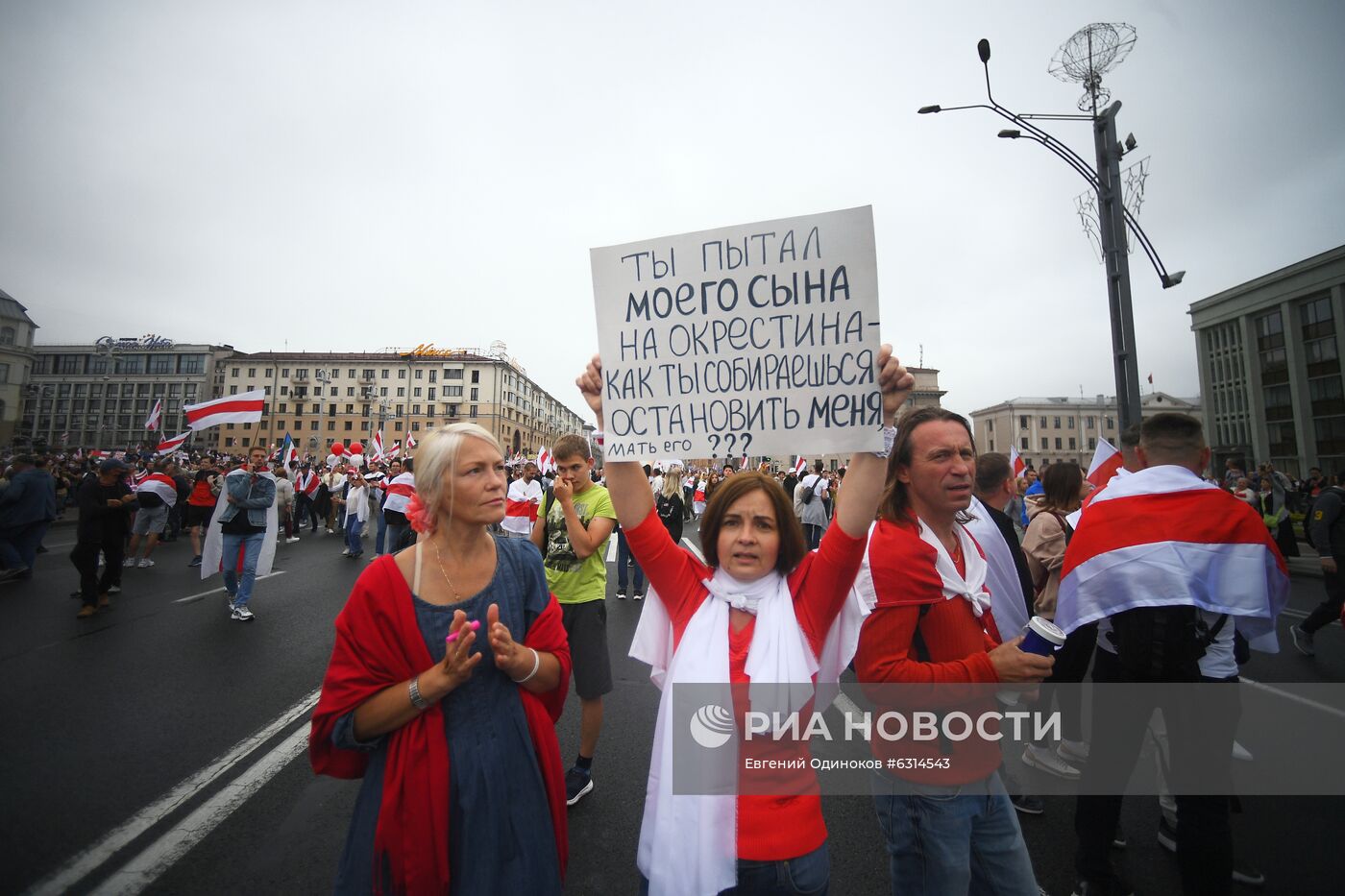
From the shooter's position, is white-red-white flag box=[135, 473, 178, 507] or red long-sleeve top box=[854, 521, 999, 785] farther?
white-red-white flag box=[135, 473, 178, 507]

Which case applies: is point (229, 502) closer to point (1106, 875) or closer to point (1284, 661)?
point (1106, 875)

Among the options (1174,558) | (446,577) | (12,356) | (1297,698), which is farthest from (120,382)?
(1297,698)

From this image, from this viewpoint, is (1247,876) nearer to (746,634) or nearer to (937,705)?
(937,705)

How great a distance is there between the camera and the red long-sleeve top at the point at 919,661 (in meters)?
1.75

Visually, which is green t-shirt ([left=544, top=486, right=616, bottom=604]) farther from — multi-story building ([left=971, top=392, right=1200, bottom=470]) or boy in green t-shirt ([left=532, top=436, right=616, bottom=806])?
multi-story building ([left=971, top=392, right=1200, bottom=470])

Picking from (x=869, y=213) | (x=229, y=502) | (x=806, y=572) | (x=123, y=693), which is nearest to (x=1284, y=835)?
(x=806, y=572)

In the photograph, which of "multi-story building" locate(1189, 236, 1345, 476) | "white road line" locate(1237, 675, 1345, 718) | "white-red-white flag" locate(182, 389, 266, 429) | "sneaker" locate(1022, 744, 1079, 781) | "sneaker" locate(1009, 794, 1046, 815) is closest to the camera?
"sneaker" locate(1009, 794, 1046, 815)

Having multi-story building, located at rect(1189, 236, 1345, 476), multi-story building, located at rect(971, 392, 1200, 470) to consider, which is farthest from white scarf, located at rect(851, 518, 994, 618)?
multi-story building, located at rect(971, 392, 1200, 470)

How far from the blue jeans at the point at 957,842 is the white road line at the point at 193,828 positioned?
10.9ft

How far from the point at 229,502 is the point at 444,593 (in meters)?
7.37

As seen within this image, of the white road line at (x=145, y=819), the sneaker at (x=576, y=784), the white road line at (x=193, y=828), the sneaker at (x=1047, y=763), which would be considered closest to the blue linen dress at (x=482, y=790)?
the sneaker at (x=576, y=784)

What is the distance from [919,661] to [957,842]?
0.56 meters

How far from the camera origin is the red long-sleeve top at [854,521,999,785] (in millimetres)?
1754

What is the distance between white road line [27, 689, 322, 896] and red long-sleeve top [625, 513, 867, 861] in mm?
3160
